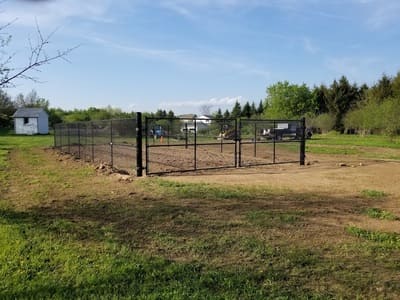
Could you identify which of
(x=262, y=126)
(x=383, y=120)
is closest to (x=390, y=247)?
(x=262, y=126)

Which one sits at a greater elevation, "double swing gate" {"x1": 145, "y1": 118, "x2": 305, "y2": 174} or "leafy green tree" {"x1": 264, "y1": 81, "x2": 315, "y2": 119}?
"leafy green tree" {"x1": 264, "y1": 81, "x2": 315, "y2": 119}

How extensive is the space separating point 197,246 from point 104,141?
1310 cm

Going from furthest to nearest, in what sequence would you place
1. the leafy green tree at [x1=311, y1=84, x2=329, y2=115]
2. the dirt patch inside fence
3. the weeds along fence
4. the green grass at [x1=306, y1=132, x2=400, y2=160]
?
1. the leafy green tree at [x1=311, y1=84, x2=329, y2=115]
2. the green grass at [x1=306, y1=132, x2=400, y2=160]
3. the weeds along fence
4. the dirt patch inside fence

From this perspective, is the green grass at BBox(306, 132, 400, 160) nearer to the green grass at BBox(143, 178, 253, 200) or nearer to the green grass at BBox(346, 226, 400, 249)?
the green grass at BBox(143, 178, 253, 200)

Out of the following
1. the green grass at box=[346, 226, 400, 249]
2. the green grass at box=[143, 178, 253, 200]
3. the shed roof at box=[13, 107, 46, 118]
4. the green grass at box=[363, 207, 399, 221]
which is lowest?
Result: the green grass at box=[363, 207, 399, 221]

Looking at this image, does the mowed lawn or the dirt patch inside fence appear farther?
the dirt patch inside fence

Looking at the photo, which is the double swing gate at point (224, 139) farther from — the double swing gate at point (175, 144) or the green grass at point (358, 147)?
the green grass at point (358, 147)

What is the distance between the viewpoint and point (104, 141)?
687 inches

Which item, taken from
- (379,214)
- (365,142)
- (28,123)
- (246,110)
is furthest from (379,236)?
(246,110)

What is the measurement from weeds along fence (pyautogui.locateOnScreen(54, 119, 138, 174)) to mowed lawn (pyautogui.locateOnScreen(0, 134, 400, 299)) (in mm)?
5832

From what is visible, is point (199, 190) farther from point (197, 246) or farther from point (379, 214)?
point (197, 246)

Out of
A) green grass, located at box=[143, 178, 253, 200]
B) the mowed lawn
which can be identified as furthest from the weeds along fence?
the mowed lawn

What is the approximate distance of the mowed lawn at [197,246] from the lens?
3.82m

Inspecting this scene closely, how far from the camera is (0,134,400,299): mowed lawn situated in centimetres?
382
